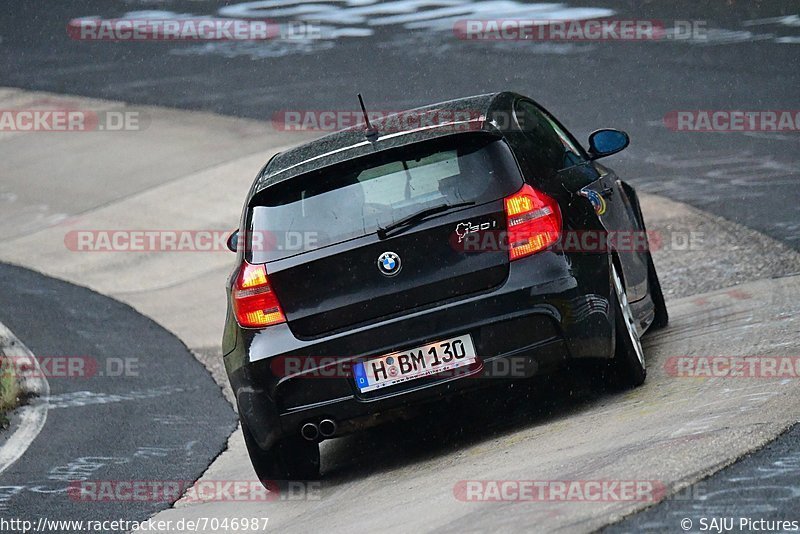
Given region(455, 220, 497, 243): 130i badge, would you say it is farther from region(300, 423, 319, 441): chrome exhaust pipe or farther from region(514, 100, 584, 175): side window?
region(300, 423, 319, 441): chrome exhaust pipe

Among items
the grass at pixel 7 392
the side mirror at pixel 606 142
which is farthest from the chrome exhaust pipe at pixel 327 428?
the grass at pixel 7 392

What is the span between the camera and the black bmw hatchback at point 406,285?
5898mm

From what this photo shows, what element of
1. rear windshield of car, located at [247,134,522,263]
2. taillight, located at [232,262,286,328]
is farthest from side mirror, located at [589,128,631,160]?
taillight, located at [232,262,286,328]

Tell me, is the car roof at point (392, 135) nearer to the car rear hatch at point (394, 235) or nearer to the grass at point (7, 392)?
the car rear hatch at point (394, 235)

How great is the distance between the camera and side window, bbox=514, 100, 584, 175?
6.44 metres

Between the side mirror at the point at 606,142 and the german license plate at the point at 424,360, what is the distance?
184 cm

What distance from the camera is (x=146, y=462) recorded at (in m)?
7.29

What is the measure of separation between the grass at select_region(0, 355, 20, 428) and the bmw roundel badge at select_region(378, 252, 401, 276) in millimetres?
3255

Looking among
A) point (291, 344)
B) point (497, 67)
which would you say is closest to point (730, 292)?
point (291, 344)

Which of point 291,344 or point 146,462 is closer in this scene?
point 291,344

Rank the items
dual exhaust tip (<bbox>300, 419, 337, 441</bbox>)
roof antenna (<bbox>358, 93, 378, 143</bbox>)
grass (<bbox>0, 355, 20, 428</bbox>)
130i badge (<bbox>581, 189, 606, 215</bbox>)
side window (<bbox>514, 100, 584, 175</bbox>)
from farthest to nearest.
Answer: grass (<bbox>0, 355, 20, 428</bbox>) → 130i badge (<bbox>581, 189, 606, 215</bbox>) → side window (<bbox>514, 100, 584, 175</bbox>) → roof antenna (<bbox>358, 93, 378, 143</bbox>) → dual exhaust tip (<bbox>300, 419, 337, 441</bbox>)

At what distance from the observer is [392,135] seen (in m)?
6.27

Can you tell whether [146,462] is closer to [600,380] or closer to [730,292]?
[600,380]

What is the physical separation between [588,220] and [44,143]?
42.5ft
